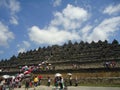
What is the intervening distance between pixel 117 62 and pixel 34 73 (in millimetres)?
12200

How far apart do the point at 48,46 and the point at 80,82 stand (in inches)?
1148

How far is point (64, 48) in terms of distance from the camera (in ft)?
157

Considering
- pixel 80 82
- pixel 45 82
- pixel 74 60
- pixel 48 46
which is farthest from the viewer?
pixel 48 46

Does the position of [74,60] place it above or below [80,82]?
above

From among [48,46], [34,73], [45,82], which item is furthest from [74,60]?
[48,46]

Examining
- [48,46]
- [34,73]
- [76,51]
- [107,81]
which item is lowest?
[107,81]

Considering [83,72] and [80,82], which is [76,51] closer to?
[83,72]

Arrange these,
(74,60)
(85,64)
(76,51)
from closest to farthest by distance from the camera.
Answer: (85,64)
(74,60)
(76,51)

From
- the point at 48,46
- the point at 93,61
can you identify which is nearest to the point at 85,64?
the point at 93,61

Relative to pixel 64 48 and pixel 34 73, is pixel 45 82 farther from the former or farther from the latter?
pixel 64 48

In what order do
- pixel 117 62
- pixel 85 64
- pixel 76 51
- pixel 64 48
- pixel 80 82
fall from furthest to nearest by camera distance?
pixel 64 48 < pixel 76 51 < pixel 85 64 < pixel 117 62 < pixel 80 82

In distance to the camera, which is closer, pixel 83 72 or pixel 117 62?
pixel 83 72

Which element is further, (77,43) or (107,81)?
(77,43)

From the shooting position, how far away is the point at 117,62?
3059 cm
